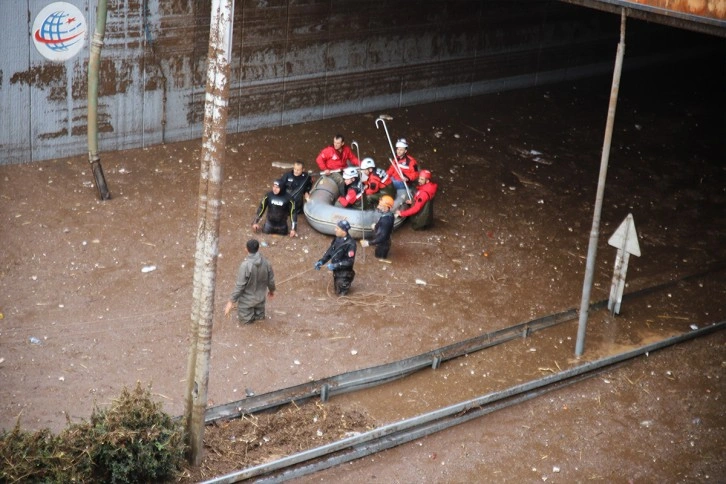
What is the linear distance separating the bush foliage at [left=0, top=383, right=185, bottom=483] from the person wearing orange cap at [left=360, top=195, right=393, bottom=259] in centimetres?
578

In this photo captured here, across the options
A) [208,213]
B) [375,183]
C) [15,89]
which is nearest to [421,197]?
[375,183]

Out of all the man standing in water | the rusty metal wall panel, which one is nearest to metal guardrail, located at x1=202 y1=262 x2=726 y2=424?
the man standing in water

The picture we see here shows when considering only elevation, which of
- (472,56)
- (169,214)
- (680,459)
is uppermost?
(472,56)

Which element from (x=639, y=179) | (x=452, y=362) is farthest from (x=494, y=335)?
(x=639, y=179)

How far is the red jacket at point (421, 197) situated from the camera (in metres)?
15.8

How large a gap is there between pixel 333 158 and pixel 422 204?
6.06 feet

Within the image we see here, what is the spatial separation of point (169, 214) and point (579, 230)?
22.8ft

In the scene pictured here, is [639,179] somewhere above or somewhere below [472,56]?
below

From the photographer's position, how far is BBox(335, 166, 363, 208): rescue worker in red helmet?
1588 centimetres

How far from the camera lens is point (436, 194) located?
1753 cm

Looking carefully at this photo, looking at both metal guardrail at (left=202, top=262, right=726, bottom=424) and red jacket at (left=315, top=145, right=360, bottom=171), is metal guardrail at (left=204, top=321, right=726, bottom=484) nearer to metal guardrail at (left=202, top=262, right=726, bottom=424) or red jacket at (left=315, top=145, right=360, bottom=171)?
metal guardrail at (left=202, top=262, right=726, bottom=424)

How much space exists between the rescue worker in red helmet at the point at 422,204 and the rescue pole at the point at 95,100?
4803 millimetres

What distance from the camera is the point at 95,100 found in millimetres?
15242

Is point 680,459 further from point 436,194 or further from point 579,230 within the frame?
point 436,194
